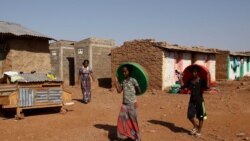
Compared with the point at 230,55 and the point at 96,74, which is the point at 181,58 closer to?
the point at 96,74

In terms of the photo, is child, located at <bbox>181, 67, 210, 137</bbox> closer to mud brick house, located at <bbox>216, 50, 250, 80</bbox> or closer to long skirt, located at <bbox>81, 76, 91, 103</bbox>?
long skirt, located at <bbox>81, 76, 91, 103</bbox>

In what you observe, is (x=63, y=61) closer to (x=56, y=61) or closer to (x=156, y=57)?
(x=56, y=61)

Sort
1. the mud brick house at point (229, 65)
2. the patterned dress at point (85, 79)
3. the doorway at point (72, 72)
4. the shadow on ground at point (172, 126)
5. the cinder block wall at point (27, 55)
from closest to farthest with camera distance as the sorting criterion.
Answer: the shadow on ground at point (172, 126)
the patterned dress at point (85, 79)
the cinder block wall at point (27, 55)
the doorway at point (72, 72)
the mud brick house at point (229, 65)

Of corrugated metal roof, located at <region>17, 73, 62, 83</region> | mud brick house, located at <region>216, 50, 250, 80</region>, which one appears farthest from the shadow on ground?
mud brick house, located at <region>216, 50, 250, 80</region>

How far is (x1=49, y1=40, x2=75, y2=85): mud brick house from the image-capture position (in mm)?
21156

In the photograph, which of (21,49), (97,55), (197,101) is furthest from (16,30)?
(97,55)

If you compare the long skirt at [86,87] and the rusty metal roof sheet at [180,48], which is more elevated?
the rusty metal roof sheet at [180,48]

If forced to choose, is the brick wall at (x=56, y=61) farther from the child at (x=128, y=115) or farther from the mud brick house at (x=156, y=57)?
the child at (x=128, y=115)

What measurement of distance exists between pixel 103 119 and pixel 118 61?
9.17 meters

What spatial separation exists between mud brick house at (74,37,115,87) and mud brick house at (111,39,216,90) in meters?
2.33

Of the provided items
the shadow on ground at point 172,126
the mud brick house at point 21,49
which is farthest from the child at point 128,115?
the mud brick house at point 21,49

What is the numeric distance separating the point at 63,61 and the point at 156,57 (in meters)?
8.13

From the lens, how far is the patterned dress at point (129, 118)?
5742mm

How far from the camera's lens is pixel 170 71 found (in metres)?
16.3
